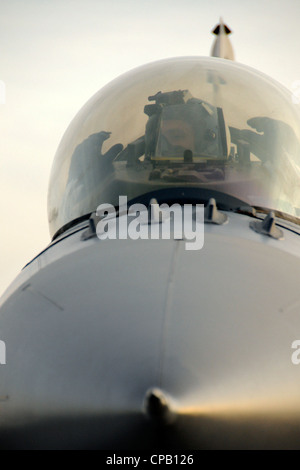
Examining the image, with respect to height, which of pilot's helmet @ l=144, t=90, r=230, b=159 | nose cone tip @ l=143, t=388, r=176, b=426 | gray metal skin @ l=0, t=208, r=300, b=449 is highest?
pilot's helmet @ l=144, t=90, r=230, b=159

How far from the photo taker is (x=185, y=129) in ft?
16.0

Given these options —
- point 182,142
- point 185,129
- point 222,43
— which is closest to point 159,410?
point 182,142

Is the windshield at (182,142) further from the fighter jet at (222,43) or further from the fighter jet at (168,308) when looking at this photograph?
the fighter jet at (222,43)

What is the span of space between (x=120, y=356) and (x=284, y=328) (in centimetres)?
80

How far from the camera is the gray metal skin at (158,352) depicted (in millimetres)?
2551

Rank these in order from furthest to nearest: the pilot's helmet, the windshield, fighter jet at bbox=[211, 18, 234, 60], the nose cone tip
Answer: fighter jet at bbox=[211, 18, 234, 60] < the pilot's helmet < the windshield < the nose cone tip

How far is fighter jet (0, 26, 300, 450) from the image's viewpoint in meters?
2.57

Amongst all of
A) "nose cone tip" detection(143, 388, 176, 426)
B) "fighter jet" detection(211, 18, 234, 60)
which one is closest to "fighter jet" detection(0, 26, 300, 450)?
"nose cone tip" detection(143, 388, 176, 426)

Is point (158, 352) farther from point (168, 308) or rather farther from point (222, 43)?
point (222, 43)

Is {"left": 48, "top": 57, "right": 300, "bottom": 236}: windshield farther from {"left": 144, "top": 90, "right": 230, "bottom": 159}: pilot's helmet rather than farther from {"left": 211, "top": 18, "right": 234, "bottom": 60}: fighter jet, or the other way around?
{"left": 211, "top": 18, "right": 234, "bottom": 60}: fighter jet

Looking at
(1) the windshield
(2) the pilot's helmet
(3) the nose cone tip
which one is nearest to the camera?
(3) the nose cone tip

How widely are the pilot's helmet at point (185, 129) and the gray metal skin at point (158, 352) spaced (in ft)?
5.05

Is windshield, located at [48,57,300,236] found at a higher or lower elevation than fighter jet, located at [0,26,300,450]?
higher

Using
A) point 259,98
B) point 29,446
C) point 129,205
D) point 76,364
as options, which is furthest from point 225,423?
point 259,98
